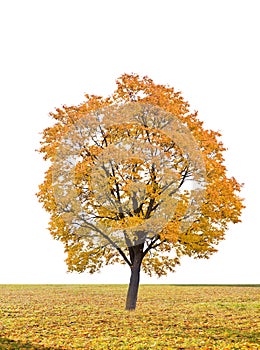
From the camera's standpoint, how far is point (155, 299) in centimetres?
3142

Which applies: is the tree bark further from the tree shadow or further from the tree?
the tree shadow

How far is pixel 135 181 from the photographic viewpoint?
22141mm

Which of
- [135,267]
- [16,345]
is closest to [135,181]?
[135,267]

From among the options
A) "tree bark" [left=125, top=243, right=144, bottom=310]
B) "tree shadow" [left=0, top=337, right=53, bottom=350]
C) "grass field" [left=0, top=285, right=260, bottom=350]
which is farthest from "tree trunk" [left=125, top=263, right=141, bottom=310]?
"tree shadow" [left=0, top=337, right=53, bottom=350]

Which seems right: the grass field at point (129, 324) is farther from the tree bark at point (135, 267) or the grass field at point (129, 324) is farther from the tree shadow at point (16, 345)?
the tree bark at point (135, 267)

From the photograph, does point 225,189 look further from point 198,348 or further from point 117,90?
point 198,348

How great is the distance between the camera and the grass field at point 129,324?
16.6 meters

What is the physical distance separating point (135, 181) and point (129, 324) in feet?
21.8

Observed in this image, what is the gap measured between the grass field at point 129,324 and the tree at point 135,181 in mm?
2618

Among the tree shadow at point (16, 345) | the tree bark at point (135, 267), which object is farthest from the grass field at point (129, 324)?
the tree bark at point (135, 267)

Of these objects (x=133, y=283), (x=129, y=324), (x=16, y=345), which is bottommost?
(x=16, y=345)

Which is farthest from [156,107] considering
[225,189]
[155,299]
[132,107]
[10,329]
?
[155,299]

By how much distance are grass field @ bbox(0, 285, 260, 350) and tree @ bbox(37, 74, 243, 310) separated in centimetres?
262

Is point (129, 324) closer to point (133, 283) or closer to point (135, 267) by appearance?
point (133, 283)
